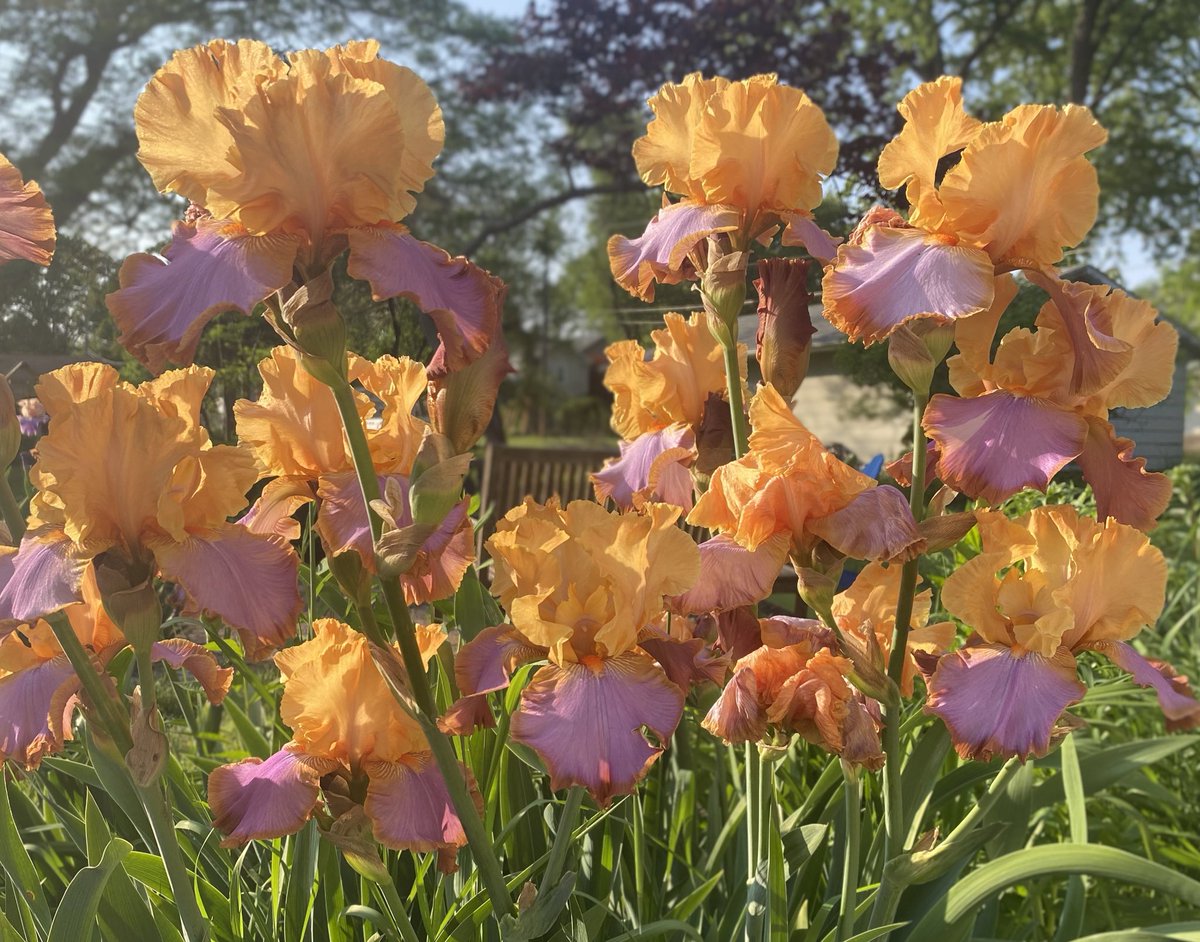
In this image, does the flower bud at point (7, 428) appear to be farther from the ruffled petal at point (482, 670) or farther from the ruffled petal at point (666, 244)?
the ruffled petal at point (666, 244)

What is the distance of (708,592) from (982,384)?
0.36 metres

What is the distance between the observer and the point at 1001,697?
0.89 m

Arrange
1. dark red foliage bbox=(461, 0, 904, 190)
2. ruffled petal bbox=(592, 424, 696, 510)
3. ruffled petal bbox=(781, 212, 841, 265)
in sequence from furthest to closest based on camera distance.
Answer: dark red foliage bbox=(461, 0, 904, 190) → ruffled petal bbox=(592, 424, 696, 510) → ruffled petal bbox=(781, 212, 841, 265)

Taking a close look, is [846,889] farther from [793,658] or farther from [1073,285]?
[1073,285]

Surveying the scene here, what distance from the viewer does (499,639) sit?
36.5 inches

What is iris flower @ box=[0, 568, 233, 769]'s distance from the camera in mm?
920

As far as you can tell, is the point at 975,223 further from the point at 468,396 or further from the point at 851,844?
the point at 851,844

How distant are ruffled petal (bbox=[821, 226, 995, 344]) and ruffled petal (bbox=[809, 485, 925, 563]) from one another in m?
0.15

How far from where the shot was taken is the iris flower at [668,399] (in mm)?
1315

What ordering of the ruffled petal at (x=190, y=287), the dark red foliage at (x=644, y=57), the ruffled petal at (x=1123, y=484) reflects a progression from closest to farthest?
the ruffled petal at (x=190, y=287), the ruffled petal at (x=1123, y=484), the dark red foliage at (x=644, y=57)

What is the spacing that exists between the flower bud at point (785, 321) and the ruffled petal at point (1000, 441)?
0.18 metres

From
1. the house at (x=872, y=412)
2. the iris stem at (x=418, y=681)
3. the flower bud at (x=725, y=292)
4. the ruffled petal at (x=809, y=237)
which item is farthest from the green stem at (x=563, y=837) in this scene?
the house at (x=872, y=412)

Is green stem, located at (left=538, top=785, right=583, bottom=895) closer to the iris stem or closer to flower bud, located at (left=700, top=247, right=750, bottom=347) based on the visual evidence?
the iris stem

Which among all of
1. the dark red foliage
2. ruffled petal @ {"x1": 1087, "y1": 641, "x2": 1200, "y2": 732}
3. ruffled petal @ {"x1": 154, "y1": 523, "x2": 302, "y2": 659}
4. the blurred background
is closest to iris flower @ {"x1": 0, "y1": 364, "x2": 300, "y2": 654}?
ruffled petal @ {"x1": 154, "y1": 523, "x2": 302, "y2": 659}
